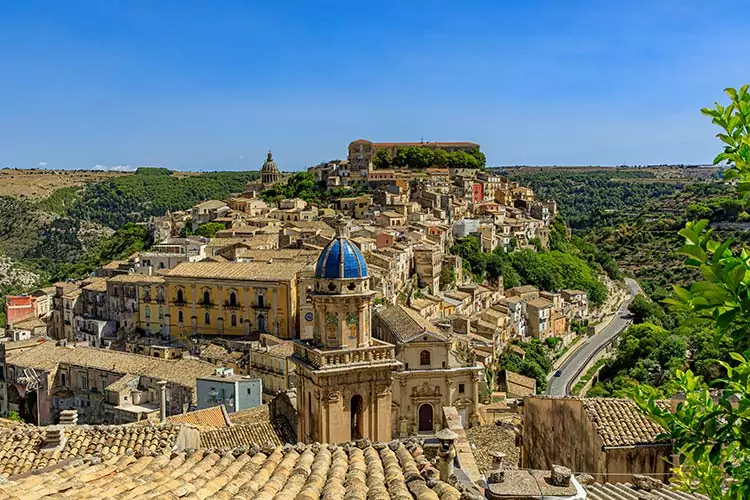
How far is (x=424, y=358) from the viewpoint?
23.0 meters

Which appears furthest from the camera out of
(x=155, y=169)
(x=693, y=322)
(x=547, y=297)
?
(x=155, y=169)

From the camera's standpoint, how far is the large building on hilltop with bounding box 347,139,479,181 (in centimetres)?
8269

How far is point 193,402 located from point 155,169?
14937cm

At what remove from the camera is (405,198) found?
230 feet

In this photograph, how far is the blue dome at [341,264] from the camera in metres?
14.2

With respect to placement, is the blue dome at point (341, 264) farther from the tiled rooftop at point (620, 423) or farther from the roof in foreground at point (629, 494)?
the roof in foreground at point (629, 494)

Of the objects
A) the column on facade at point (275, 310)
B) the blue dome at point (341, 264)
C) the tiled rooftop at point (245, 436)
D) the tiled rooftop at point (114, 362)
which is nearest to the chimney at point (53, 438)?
the tiled rooftop at point (245, 436)

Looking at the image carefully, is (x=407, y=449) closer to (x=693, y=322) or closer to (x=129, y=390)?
(x=693, y=322)

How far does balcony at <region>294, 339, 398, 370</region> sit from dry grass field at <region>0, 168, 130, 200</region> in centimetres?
12890

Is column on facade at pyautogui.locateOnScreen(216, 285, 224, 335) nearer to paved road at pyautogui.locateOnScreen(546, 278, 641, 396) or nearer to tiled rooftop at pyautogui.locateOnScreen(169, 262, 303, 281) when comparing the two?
tiled rooftop at pyautogui.locateOnScreen(169, 262, 303, 281)

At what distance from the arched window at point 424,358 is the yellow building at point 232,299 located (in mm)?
13520

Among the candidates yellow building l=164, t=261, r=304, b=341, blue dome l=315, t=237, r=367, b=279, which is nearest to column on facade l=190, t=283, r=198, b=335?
yellow building l=164, t=261, r=304, b=341

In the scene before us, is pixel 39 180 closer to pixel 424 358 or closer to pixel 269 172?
pixel 269 172

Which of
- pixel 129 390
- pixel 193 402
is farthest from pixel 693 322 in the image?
pixel 129 390
